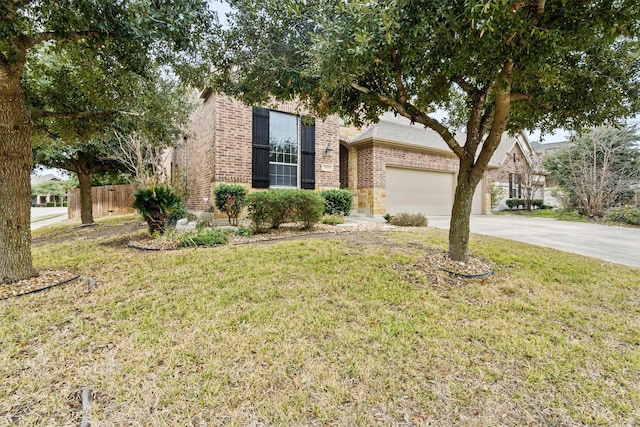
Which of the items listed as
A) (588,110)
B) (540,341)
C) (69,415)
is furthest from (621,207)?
(69,415)

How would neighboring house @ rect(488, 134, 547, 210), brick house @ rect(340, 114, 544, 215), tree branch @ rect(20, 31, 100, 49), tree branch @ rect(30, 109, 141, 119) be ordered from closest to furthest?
tree branch @ rect(20, 31, 100, 49) → tree branch @ rect(30, 109, 141, 119) → brick house @ rect(340, 114, 544, 215) → neighboring house @ rect(488, 134, 547, 210)

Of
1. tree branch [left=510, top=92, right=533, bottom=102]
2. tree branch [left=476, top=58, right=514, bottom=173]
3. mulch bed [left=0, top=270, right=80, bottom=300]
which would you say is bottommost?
mulch bed [left=0, top=270, right=80, bottom=300]

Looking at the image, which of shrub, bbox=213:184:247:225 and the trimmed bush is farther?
shrub, bbox=213:184:247:225

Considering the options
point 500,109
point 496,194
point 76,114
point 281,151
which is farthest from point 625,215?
point 76,114

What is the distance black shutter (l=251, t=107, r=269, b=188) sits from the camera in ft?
31.7

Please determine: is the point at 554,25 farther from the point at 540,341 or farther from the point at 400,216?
the point at 400,216

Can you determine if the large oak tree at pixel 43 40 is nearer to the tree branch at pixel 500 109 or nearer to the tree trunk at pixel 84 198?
the tree branch at pixel 500 109

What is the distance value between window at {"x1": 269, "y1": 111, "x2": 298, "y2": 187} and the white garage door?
4.42 m

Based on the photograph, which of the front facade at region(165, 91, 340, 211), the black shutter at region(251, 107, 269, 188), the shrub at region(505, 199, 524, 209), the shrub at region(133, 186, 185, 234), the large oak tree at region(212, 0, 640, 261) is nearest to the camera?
the large oak tree at region(212, 0, 640, 261)

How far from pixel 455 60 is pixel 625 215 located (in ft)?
40.8

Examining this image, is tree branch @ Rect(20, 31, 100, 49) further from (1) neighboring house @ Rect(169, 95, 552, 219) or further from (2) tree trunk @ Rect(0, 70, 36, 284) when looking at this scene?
(1) neighboring house @ Rect(169, 95, 552, 219)

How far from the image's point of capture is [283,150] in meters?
10.3

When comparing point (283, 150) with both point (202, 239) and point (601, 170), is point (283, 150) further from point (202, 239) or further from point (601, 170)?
point (601, 170)

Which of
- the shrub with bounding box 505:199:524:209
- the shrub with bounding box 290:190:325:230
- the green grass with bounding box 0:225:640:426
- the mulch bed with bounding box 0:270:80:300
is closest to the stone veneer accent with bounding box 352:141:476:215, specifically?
the shrub with bounding box 290:190:325:230
